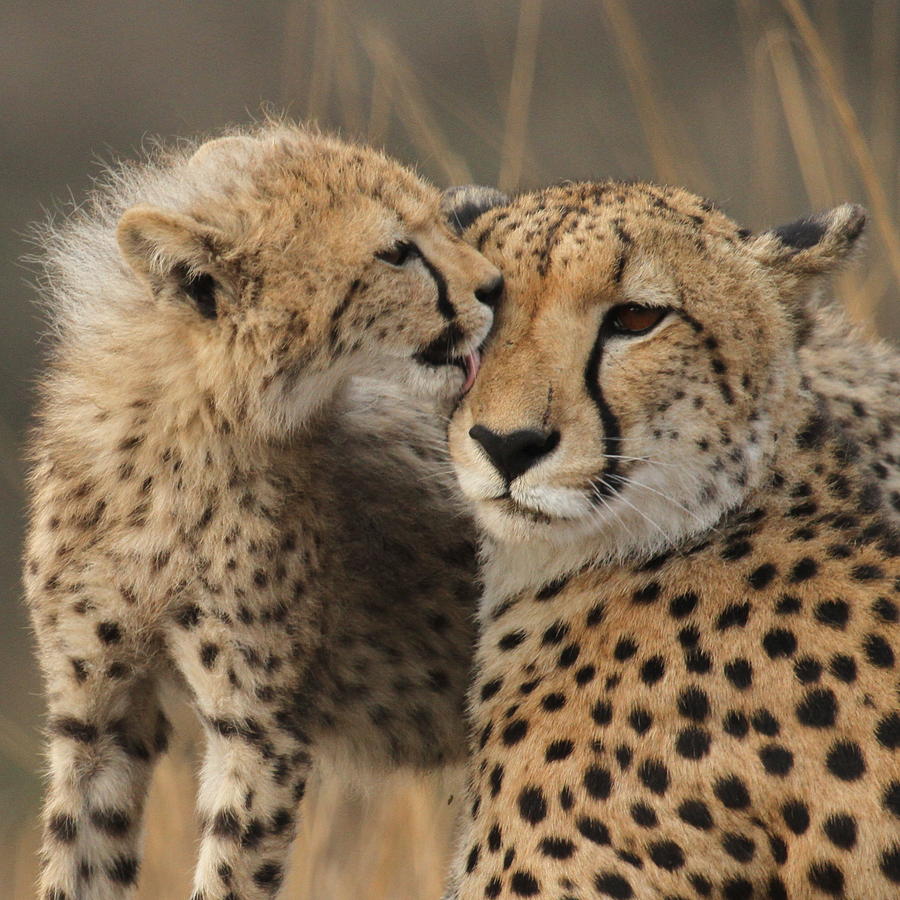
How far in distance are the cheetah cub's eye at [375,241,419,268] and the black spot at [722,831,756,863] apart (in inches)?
38.7

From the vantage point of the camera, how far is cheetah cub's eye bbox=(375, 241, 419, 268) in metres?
2.55

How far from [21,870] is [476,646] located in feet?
7.41

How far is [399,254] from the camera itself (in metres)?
2.56

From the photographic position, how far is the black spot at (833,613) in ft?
7.00

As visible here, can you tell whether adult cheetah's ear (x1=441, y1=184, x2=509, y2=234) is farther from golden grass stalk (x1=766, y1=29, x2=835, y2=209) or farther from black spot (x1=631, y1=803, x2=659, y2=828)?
golden grass stalk (x1=766, y1=29, x2=835, y2=209)

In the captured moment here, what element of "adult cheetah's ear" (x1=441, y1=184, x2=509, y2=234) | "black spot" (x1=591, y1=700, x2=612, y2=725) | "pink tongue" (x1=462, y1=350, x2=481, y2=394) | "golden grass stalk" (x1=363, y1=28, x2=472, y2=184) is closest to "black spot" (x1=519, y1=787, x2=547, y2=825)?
"black spot" (x1=591, y1=700, x2=612, y2=725)

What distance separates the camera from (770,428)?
2.33 meters

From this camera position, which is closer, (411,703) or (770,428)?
(770,428)

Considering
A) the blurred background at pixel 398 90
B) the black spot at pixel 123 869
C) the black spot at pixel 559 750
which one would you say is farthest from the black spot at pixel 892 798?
the blurred background at pixel 398 90

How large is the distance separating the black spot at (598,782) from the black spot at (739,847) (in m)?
0.17

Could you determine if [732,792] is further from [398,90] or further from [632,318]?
[398,90]

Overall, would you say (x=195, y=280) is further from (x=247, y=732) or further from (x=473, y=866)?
(x=473, y=866)

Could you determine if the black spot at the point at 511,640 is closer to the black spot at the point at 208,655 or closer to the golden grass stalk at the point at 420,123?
the black spot at the point at 208,655

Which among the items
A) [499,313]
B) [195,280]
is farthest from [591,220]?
[195,280]
